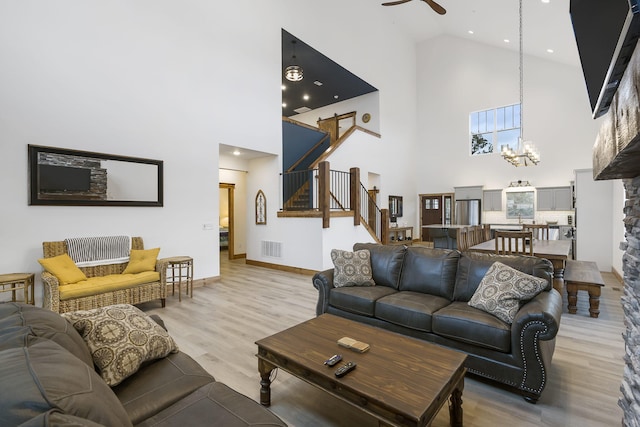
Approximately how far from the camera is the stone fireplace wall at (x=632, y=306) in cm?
144

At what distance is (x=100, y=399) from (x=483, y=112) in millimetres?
12472

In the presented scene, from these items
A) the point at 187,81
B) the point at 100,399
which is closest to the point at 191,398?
the point at 100,399

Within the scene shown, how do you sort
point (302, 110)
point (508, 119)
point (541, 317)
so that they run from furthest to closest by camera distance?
point (302, 110), point (508, 119), point (541, 317)

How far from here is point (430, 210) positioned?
11.7m

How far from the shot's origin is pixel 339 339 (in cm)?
210

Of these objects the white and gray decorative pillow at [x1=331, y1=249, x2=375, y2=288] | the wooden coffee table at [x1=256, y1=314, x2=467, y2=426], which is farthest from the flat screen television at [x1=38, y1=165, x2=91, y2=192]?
the wooden coffee table at [x1=256, y1=314, x2=467, y2=426]

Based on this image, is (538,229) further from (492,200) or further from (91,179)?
(91,179)

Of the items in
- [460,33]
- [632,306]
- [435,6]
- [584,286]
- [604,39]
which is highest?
[460,33]

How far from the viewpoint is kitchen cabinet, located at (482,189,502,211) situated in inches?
402

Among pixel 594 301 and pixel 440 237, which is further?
pixel 440 237

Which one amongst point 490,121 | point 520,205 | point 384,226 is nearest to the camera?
point 384,226

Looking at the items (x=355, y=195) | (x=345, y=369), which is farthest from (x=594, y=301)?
(x=355, y=195)

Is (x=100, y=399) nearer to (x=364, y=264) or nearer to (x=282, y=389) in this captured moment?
(x=282, y=389)

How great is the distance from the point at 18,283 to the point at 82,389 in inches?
153
